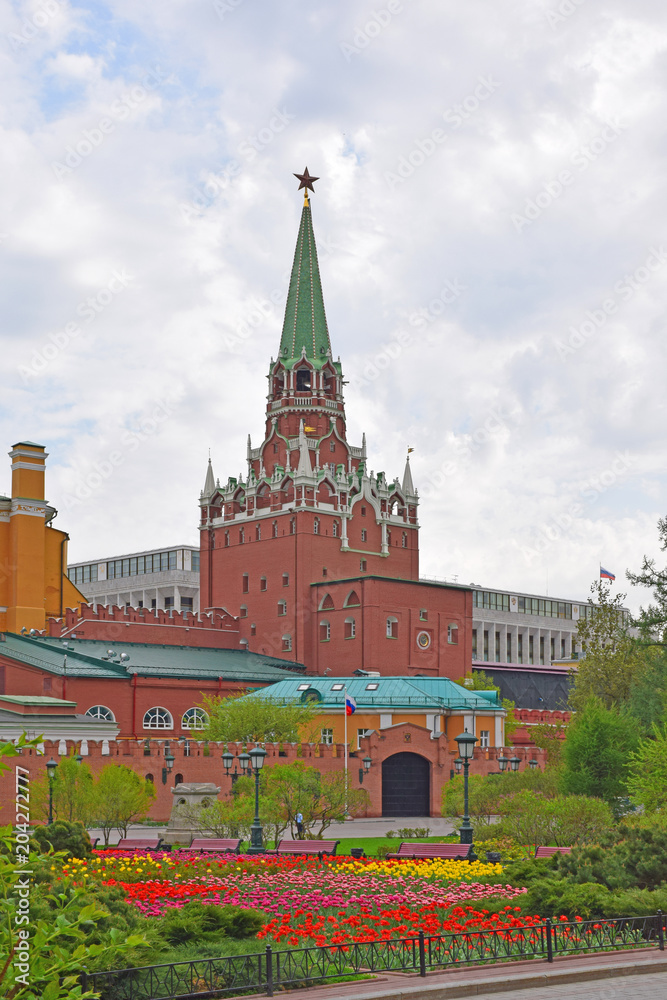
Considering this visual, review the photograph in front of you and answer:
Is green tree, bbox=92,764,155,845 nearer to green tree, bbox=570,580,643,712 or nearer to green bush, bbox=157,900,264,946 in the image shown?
green bush, bbox=157,900,264,946

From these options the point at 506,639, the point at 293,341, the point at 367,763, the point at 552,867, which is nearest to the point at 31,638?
the point at 367,763

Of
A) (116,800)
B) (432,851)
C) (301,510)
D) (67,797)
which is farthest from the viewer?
(301,510)

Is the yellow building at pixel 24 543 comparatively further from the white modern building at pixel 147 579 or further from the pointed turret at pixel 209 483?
the white modern building at pixel 147 579

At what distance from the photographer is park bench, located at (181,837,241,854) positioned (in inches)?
1165

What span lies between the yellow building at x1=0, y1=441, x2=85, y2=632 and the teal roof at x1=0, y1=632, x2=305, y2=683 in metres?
3.17

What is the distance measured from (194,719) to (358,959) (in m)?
49.6

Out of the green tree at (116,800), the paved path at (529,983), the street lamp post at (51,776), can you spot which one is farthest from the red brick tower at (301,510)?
the paved path at (529,983)

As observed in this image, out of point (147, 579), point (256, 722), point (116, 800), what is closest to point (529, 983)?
point (116, 800)

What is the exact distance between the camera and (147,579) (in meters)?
120

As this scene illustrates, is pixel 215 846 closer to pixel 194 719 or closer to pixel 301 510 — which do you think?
pixel 194 719

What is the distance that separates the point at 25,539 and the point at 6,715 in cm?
1568

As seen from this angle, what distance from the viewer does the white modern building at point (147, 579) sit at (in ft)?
385

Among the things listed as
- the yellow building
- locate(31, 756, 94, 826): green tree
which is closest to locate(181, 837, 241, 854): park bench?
locate(31, 756, 94, 826): green tree

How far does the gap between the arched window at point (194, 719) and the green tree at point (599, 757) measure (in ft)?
89.4
